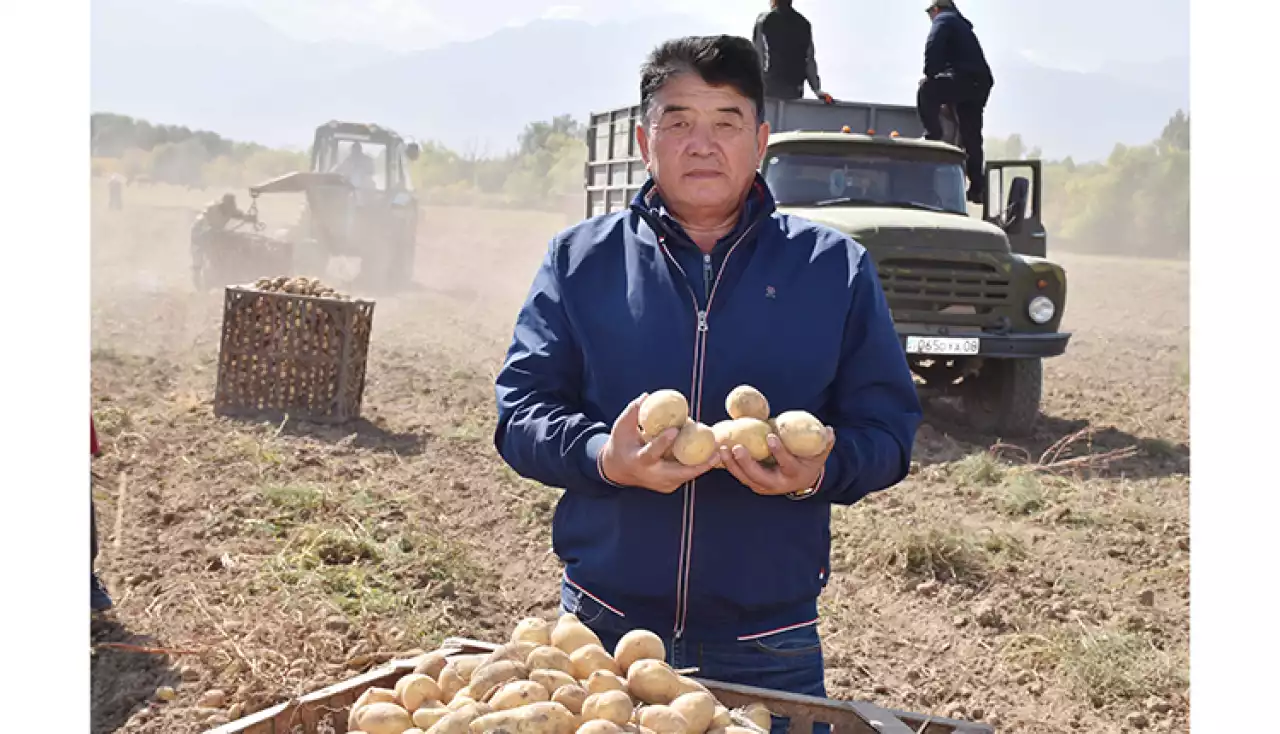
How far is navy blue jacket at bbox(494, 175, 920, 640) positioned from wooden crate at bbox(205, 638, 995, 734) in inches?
7.5

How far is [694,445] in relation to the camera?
2174mm

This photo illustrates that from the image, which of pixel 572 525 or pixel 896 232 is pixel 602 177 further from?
pixel 572 525

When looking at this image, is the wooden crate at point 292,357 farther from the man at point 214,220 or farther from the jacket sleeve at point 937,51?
the man at point 214,220

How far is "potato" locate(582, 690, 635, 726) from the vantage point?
1.98 meters

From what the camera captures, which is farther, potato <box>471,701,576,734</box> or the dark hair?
the dark hair

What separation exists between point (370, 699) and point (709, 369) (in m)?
0.86

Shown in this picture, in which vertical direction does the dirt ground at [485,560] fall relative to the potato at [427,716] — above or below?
below

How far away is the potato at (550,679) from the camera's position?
6.82ft

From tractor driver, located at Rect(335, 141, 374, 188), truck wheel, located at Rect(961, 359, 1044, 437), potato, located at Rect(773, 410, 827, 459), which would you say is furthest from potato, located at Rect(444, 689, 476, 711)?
tractor driver, located at Rect(335, 141, 374, 188)

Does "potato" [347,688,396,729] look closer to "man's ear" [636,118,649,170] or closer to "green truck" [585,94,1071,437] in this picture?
"man's ear" [636,118,649,170]

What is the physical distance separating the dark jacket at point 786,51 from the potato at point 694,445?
8.71 meters

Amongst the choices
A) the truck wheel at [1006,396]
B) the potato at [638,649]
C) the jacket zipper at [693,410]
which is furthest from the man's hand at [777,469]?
the truck wheel at [1006,396]

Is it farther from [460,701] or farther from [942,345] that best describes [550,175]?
A: [460,701]

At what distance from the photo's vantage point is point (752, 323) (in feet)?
7.86
